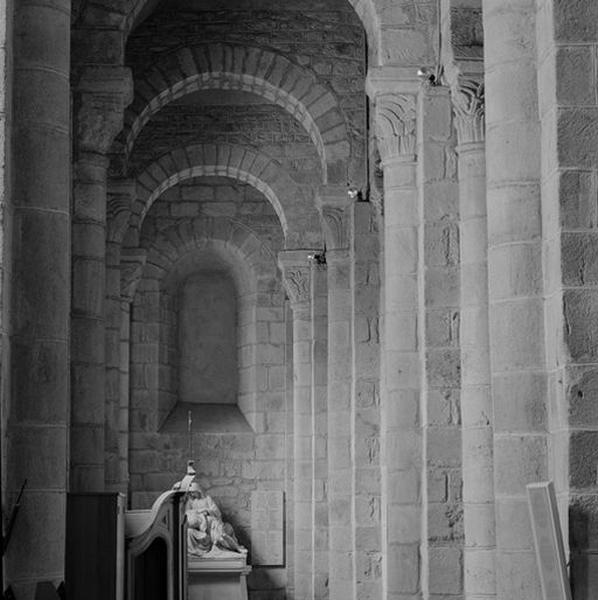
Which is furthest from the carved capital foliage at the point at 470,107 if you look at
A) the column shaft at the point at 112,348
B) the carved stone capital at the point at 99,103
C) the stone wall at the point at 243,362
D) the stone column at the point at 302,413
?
the stone wall at the point at 243,362

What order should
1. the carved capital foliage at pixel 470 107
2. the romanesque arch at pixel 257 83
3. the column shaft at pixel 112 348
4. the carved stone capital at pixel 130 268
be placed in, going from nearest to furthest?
the carved capital foliage at pixel 470 107 → the column shaft at pixel 112 348 → the romanesque arch at pixel 257 83 → the carved stone capital at pixel 130 268

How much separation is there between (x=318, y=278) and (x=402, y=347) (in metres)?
7.78

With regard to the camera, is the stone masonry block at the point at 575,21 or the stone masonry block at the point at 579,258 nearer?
the stone masonry block at the point at 579,258

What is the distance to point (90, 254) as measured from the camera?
516 inches

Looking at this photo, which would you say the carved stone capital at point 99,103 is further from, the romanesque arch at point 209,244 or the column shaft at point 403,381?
the romanesque arch at point 209,244

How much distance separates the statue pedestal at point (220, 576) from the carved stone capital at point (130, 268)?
416cm

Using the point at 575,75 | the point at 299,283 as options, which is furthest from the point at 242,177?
the point at 575,75

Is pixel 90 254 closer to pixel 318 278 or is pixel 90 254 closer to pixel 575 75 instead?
pixel 575 75

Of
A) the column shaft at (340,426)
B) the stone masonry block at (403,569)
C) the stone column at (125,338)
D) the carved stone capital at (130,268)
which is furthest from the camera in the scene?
the stone column at (125,338)

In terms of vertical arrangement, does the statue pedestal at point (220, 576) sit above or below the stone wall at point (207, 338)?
below

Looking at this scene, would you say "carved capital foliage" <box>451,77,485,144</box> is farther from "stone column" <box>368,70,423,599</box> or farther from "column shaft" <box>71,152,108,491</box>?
"column shaft" <box>71,152,108,491</box>

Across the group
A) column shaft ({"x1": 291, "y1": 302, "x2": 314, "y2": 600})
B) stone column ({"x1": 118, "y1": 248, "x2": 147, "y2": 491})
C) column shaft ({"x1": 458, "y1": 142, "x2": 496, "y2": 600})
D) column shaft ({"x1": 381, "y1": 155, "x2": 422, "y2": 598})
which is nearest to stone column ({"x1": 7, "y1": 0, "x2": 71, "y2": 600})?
column shaft ({"x1": 458, "y1": 142, "x2": 496, "y2": 600})

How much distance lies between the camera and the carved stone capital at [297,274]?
21.4 metres

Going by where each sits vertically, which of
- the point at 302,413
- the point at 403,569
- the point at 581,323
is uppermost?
the point at 302,413
